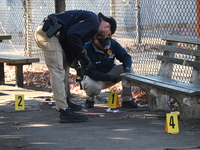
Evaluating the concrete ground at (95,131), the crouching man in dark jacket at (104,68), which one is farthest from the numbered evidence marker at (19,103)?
the crouching man in dark jacket at (104,68)

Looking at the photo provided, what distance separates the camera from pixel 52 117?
21.5 ft

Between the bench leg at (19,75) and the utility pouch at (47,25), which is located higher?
the utility pouch at (47,25)

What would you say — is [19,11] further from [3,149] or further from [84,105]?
[3,149]

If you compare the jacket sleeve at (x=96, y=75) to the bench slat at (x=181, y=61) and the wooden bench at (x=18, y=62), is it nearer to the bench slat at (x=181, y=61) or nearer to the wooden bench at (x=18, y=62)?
the bench slat at (x=181, y=61)

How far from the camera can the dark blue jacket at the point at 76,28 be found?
228 inches

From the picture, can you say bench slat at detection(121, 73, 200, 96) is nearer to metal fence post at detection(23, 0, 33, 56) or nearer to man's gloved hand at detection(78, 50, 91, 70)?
man's gloved hand at detection(78, 50, 91, 70)

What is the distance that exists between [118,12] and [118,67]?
3.19 m

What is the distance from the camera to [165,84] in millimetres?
6109

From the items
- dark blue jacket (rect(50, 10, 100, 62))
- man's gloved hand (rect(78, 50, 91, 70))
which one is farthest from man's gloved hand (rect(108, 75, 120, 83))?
dark blue jacket (rect(50, 10, 100, 62))

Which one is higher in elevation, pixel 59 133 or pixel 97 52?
pixel 97 52

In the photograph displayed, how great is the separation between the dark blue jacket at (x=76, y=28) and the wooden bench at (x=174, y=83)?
3.16 ft

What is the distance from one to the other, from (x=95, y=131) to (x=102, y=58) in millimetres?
1710

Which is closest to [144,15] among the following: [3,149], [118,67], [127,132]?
[118,67]

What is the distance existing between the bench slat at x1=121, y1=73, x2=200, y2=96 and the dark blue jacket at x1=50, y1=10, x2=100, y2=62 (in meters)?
0.93
